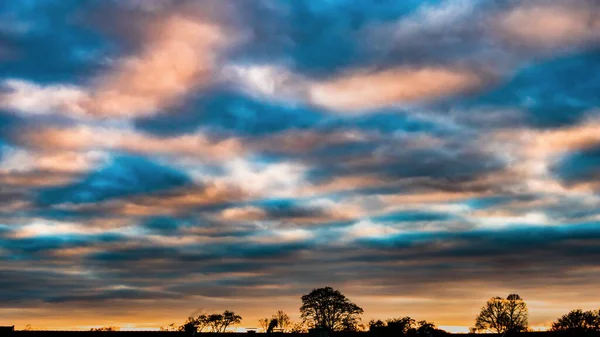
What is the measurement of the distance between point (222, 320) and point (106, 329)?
82.5ft

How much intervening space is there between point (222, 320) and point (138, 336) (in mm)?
27901

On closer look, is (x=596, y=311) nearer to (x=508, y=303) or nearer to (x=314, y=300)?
(x=508, y=303)

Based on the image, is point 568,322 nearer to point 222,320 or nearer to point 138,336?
point 222,320

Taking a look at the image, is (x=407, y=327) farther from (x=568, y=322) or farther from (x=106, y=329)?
(x=106, y=329)

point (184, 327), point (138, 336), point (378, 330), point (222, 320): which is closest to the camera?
point (378, 330)

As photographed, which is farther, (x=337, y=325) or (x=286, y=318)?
(x=286, y=318)

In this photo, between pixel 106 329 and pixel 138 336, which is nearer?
pixel 138 336

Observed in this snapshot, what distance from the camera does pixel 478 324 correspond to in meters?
169

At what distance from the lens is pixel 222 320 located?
180 m

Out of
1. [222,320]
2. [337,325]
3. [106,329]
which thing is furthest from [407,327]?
[106,329]

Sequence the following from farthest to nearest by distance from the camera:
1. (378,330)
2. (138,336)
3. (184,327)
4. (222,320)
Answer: (222,320) → (184,327) → (138,336) → (378,330)

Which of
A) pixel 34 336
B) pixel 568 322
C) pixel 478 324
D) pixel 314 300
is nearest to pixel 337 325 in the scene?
pixel 314 300

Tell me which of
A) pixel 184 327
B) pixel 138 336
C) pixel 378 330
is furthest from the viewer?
pixel 184 327

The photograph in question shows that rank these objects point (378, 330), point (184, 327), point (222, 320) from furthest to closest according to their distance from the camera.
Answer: point (222, 320) → point (184, 327) → point (378, 330)
